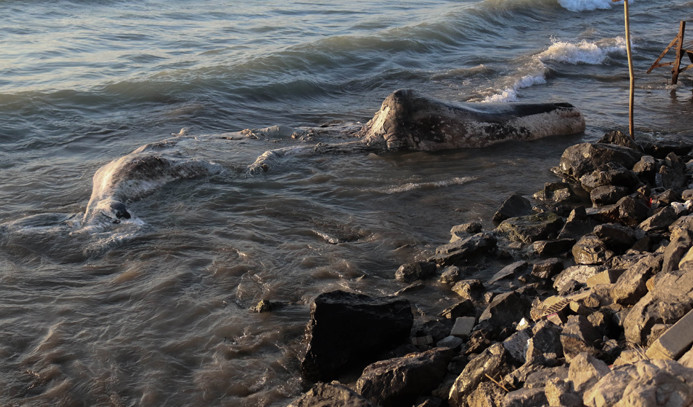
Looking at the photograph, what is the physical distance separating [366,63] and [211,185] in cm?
737


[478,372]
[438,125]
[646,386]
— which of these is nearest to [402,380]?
[478,372]

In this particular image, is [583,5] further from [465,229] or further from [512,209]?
[465,229]

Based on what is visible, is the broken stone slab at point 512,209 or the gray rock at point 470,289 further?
the broken stone slab at point 512,209

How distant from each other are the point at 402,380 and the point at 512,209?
9.73ft

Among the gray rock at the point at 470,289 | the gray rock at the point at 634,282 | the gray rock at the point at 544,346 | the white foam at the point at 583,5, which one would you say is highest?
the white foam at the point at 583,5

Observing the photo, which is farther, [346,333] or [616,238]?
[616,238]

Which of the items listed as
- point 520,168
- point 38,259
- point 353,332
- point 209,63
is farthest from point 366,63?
point 353,332

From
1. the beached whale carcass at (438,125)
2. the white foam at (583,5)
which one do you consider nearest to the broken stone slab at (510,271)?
the beached whale carcass at (438,125)

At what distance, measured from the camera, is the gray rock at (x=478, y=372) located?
3.41 m

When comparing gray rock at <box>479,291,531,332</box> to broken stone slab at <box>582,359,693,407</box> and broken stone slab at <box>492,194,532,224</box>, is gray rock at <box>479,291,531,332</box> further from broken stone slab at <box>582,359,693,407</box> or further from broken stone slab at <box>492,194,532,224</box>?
broken stone slab at <box>492,194,532,224</box>

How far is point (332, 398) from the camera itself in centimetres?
321

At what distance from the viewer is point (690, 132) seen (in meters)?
8.61

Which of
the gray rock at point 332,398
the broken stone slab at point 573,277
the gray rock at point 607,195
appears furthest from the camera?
the gray rock at point 607,195

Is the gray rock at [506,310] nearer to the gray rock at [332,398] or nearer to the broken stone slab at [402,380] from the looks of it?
the broken stone slab at [402,380]
